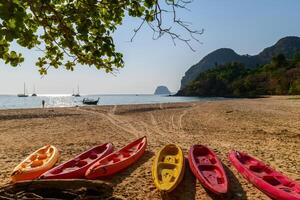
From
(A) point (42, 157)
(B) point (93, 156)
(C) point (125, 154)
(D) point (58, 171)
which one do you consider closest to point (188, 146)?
(C) point (125, 154)

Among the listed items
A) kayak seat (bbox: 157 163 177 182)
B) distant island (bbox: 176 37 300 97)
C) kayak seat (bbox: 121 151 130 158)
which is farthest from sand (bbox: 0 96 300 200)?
distant island (bbox: 176 37 300 97)

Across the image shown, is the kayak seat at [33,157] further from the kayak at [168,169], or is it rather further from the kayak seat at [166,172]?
the kayak seat at [166,172]

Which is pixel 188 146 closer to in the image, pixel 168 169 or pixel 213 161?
pixel 213 161

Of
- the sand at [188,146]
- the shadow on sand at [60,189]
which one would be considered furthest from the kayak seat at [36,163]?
the shadow on sand at [60,189]

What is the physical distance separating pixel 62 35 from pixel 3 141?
12449 millimetres

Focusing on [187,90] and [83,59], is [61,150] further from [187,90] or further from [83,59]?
[187,90]

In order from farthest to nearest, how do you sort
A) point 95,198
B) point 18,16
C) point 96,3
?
point 95,198, point 96,3, point 18,16

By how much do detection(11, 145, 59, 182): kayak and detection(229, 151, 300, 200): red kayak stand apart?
5.43m

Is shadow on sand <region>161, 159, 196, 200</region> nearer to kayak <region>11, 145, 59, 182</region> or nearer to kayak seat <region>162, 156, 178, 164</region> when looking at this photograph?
kayak seat <region>162, 156, 178, 164</region>

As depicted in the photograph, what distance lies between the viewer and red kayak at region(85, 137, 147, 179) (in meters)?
8.45

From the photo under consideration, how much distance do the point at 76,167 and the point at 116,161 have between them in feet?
4.18

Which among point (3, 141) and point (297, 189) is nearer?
point (297, 189)

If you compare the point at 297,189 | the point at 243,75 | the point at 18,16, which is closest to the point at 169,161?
the point at 297,189

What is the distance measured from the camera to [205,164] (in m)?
9.28
